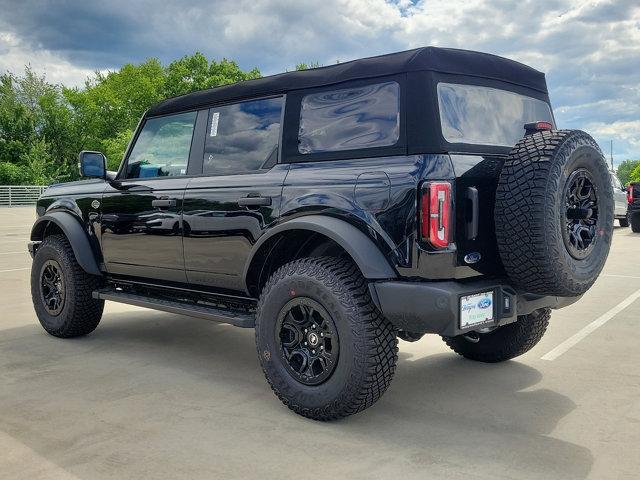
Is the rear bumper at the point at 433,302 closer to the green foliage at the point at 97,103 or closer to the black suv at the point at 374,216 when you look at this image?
the black suv at the point at 374,216

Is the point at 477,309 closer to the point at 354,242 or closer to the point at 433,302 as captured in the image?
the point at 433,302

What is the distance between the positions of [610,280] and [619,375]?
482 centimetres

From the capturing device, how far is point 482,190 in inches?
130

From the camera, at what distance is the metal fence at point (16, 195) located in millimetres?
36438

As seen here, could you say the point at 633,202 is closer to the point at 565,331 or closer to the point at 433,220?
the point at 565,331

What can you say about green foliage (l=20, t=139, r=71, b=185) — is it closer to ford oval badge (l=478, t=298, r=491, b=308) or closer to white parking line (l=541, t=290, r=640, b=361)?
white parking line (l=541, t=290, r=640, b=361)

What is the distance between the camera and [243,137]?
4.31 meters

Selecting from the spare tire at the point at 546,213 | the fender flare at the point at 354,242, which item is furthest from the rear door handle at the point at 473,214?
the fender flare at the point at 354,242

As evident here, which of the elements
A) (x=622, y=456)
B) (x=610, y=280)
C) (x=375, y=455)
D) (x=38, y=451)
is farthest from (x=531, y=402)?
(x=610, y=280)

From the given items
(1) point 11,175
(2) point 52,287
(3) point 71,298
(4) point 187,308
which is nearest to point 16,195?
(1) point 11,175

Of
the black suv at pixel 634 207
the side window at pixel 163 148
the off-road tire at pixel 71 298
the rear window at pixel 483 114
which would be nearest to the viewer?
the rear window at pixel 483 114

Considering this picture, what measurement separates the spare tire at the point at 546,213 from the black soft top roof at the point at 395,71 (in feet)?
2.05

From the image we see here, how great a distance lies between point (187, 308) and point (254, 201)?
96 centimetres

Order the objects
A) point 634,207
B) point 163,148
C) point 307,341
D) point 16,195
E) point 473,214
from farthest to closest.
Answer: point 16,195, point 634,207, point 163,148, point 307,341, point 473,214
